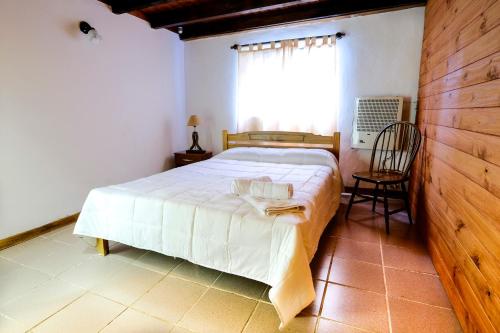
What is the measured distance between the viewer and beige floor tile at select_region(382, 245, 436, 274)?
1.87 m

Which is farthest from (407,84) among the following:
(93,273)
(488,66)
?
(93,273)

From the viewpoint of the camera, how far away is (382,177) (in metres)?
2.55

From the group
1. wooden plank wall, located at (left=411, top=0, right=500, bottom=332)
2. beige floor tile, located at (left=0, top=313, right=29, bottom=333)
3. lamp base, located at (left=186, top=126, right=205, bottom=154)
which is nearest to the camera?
wooden plank wall, located at (left=411, top=0, right=500, bottom=332)

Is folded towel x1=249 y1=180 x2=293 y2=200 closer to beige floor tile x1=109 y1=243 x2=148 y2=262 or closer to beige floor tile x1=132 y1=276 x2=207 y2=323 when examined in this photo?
beige floor tile x1=132 y1=276 x2=207 y2=323

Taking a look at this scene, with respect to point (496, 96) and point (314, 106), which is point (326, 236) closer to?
point (496, 96)

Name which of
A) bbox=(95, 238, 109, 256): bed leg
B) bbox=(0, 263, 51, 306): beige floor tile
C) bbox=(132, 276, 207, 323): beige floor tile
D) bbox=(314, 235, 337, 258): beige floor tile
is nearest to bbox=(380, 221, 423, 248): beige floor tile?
bbox=(314, 235, 337, 258): beige floor tile

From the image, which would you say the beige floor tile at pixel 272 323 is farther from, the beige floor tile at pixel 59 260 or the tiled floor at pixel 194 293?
the beige floor tile at pixel 59 260

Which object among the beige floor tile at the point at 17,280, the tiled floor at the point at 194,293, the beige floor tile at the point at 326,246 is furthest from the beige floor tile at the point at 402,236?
the beige floor tile at the point at 17,280

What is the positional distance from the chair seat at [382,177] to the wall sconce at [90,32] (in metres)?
2.94

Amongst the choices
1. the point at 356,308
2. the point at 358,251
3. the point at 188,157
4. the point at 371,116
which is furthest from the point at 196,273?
the point at 371,116

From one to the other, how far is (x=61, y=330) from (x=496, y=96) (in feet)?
7.60

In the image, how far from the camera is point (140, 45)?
3379 mm

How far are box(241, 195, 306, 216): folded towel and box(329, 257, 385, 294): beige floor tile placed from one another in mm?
582

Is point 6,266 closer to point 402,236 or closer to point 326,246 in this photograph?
point 326,246
